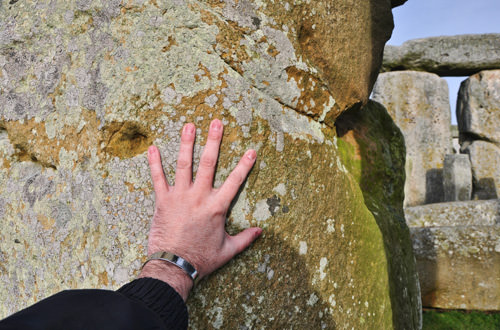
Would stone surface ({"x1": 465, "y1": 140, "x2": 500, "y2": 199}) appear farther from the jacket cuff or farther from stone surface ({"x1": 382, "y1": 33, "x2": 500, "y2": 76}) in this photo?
the jacket cuff

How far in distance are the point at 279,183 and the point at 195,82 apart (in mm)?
441

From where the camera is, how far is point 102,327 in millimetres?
867

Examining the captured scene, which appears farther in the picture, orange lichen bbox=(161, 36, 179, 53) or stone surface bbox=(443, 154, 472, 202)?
stone surface bbox=(443, 154, 472, 202)

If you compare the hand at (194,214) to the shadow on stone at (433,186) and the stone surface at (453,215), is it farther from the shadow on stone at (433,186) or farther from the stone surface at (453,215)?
the shadow on stone at (433,186)

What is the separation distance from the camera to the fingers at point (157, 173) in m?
1.32

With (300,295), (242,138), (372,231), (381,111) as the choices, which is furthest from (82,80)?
(381,111)

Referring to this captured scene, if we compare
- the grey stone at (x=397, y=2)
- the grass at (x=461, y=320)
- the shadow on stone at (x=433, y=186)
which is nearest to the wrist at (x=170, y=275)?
the grey stone at (x=397, y=2)

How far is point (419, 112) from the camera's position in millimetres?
9227

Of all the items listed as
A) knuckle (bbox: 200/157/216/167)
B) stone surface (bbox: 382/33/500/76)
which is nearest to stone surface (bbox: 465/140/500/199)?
stone surface (bbox: 382/33/500/76)

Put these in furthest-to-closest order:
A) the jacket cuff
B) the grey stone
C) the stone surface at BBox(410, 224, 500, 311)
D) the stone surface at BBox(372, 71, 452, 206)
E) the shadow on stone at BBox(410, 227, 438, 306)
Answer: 1. the stone surface at BBox(372, 71, 452, 206)
2. the shadow on stone at BBox(410, 227, 438, 306)
3. the stone surface at BBox(410, 224, 500, 311)
4. the grey stone
5. the jacket cuff

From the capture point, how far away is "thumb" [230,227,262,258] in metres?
1.32

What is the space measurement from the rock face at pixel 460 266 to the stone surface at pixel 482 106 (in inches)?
242

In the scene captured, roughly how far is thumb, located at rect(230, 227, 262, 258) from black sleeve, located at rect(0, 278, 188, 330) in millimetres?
255

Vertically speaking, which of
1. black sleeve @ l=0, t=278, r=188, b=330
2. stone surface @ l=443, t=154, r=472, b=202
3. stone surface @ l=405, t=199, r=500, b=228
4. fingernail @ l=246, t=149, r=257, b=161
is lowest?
stone surface @ l=443, t=154, r=472, b=202
